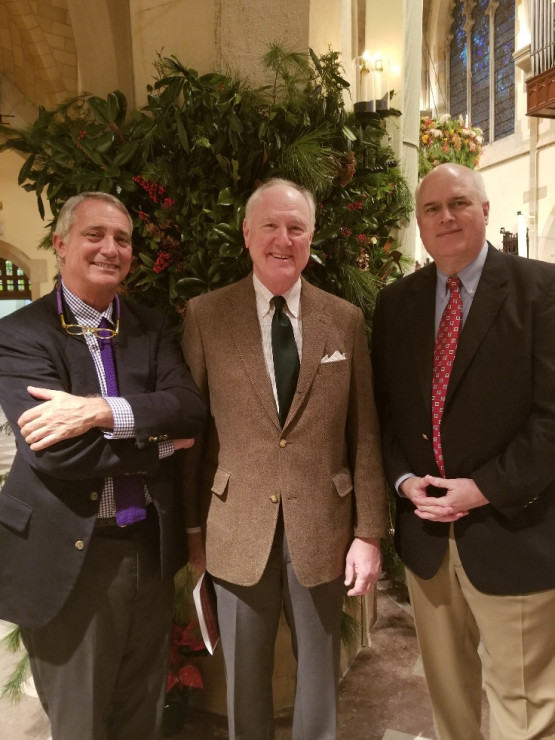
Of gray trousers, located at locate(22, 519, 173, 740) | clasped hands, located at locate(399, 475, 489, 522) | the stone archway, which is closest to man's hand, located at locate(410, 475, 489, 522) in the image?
clasped hands, located at locate(399, 475, 489, 522)

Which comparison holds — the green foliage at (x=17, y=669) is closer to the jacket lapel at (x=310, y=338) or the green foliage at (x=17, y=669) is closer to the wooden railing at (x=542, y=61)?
the jacket lapel at (x=310, y=338)

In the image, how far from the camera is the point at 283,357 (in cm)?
165

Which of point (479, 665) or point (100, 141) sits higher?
point (100, 141)

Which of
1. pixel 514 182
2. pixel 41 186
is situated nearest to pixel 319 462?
pixel 41 186

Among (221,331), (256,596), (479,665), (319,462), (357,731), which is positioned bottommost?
(357,731)

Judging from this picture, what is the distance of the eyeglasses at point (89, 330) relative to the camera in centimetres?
153

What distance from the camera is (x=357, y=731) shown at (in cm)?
227

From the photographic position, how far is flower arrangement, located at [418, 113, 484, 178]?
16.7 ft

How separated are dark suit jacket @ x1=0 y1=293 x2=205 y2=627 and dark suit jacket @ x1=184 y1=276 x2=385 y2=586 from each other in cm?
19

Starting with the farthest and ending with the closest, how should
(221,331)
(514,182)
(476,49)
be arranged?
1. (476,49)
2. (514,182)
3. (221,331)

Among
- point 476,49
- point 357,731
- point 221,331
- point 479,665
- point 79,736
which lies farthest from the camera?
point 476,49

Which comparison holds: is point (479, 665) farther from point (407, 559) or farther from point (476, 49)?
point (476, 49)

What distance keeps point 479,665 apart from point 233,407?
108cm

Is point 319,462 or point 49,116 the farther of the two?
point 49,116
